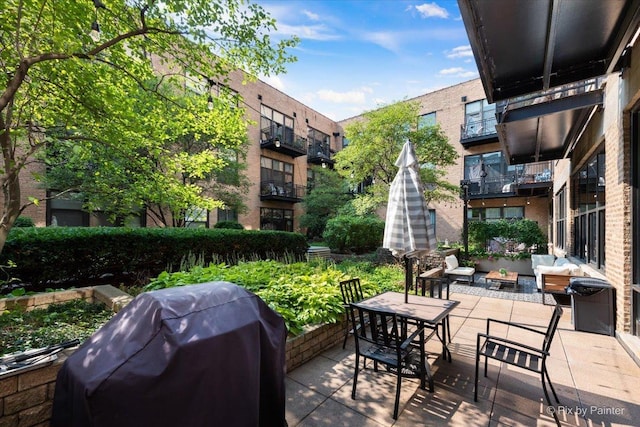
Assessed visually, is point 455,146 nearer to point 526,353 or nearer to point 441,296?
point 441,296

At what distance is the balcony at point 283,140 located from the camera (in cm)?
1745

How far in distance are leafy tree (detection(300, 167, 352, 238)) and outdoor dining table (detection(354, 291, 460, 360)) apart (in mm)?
13294

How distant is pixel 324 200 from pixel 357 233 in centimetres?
523

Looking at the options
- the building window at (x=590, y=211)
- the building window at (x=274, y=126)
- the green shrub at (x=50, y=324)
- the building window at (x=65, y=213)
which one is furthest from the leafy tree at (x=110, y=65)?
the building window at (x=274, y=126)

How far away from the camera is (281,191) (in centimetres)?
1805

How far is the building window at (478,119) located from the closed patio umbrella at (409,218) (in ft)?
45.6

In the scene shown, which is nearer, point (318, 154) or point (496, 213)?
point (496, 213)

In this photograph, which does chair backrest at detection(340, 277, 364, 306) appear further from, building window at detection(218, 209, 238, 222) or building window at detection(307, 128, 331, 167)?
building window at detection(307, 128, 331, 167)

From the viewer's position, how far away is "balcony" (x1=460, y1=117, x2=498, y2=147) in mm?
15144

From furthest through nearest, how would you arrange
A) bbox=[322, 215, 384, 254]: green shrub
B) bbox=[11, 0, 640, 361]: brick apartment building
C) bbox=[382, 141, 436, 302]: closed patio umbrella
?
A: bbox=[322, 215, 384, 254]: green shrub, bbox=[382, 141, 436, 302]: closed patio umbrella, bbox=[11, 0, 640, 361]: brick apartment building

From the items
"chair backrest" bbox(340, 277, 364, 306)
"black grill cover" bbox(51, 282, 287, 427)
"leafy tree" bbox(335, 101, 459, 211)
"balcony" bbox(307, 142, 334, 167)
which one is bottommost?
"chair backrest" bbox(340, 277, 364, 306)

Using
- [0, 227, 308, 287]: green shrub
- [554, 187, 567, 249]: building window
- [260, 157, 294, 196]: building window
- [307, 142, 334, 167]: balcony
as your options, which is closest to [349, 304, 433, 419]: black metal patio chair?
[0, 227, 308, 287]: green shrub

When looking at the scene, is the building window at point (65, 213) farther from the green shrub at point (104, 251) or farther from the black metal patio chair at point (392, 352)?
the black metal patio chair at point (392, 352)

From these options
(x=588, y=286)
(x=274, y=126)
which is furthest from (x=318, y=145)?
(x=588, y=286)
